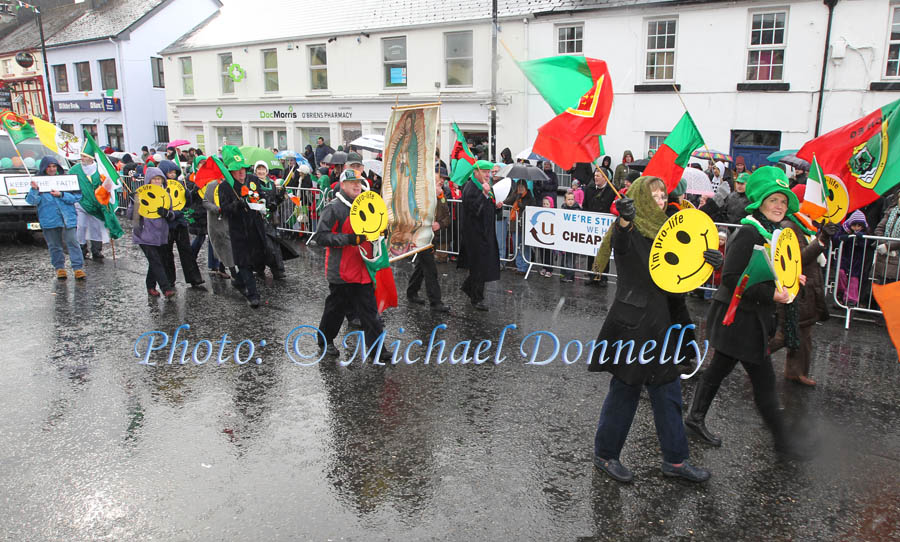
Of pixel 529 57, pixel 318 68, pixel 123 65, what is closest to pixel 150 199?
pixel 529 57

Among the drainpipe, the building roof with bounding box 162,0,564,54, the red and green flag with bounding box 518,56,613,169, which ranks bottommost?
the red and green flag with bounding box 518,56,613,169

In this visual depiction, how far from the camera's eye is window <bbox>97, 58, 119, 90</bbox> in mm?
32844

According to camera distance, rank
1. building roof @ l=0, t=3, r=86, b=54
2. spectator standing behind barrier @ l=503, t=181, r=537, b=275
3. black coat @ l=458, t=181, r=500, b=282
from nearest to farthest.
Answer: black coat @ l=458, t=181, r=500, b=282
spectator standing behind barrier @ l=503, t=181, r=537, b=275
building roof @ l=0, t=3, r=86, b=54

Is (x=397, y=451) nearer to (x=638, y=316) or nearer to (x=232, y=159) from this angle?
(x=638, y=316)

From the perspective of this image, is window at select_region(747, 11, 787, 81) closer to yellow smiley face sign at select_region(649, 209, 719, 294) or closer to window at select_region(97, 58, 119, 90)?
yellow smiley face sign at select_region(649, 209, 719, 294)

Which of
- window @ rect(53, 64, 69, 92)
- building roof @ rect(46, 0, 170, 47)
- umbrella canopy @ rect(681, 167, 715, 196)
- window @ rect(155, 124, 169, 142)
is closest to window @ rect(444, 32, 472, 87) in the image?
umbrella canopy @ rect(681, 167, 715, 196)

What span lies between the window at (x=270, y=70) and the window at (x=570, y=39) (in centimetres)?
1200

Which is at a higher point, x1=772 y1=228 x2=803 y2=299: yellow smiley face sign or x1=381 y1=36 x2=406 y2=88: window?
x1=381 y1=36 x2=406 y2=88: window

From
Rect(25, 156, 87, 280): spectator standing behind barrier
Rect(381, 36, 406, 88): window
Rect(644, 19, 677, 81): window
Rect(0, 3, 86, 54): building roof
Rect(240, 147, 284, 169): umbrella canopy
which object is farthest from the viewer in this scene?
Rect(0, 3, 86, 54): building roof

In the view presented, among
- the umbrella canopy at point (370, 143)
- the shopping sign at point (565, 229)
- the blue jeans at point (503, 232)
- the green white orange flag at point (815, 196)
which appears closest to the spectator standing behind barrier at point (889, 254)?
the green white orange flag at point (815, 196)

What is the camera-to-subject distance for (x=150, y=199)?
8.95m

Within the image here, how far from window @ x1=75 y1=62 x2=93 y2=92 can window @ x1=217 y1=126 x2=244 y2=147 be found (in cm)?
1014

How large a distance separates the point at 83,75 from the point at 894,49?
35077 mm

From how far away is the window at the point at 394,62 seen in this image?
22.3 metres
